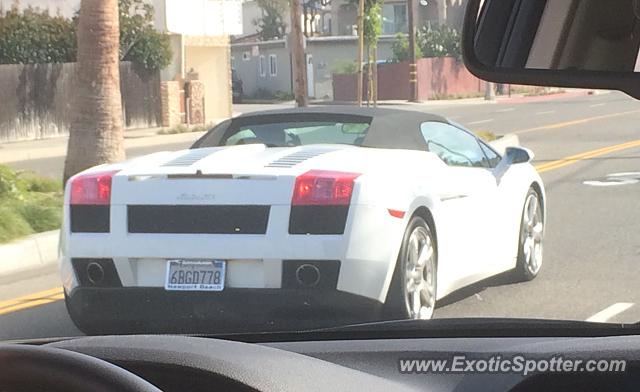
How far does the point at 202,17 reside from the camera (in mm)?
40625

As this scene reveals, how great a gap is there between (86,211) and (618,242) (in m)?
5.19

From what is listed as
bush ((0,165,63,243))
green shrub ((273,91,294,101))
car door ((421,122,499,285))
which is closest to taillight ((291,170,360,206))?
car door ((421,122,499,285))

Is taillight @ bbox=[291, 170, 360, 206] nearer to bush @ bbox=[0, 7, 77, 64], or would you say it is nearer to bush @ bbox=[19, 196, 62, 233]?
bush @ bbox=[19, 196, 62, 233]

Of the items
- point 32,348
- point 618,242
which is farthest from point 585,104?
point 32,348

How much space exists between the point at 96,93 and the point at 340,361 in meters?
14.0

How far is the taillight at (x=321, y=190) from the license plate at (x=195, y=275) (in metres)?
0.55

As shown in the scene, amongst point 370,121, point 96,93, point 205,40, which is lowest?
point 96,93

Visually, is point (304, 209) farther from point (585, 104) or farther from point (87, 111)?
point (585, 104)

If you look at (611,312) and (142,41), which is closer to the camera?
(611,312)

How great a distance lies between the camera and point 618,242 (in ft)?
34.2

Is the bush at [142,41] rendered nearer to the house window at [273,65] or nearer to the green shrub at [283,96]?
the green shrub at [283,96]

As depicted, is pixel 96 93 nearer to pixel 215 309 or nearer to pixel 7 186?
pixel 7 186

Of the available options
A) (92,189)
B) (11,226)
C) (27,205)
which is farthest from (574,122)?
(92,189)

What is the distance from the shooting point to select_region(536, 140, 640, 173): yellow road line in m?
19.0
